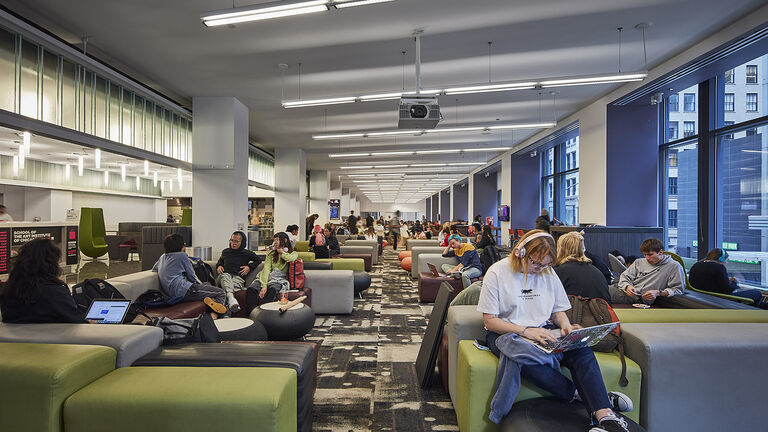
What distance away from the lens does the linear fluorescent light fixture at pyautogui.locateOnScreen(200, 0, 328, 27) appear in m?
3.86

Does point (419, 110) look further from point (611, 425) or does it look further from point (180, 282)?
point (611, 425)

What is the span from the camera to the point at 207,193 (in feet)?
27.7

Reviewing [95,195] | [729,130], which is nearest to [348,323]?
[729,130]

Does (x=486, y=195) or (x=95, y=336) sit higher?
(x=486, y=195)


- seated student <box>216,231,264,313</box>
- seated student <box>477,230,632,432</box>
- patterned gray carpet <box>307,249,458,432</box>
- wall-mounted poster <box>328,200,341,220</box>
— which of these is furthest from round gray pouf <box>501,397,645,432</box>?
wall-mounted poster <box>328,200,341,220</box>

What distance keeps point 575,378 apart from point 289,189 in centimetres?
1316

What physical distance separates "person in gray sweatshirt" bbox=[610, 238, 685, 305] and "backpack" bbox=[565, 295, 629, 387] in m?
1.94

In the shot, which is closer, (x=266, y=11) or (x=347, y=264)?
(x=266, y=11)

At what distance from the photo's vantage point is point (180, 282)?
4344 mm

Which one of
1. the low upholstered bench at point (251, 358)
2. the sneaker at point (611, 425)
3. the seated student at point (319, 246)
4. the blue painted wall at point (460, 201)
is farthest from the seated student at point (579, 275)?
the blue painted wall at point (460, 201)

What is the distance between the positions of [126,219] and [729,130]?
19496 millimetres

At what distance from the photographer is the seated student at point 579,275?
3049mm

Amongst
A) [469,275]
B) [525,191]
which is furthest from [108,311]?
[525,191]

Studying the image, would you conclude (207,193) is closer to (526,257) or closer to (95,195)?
(526,257)
